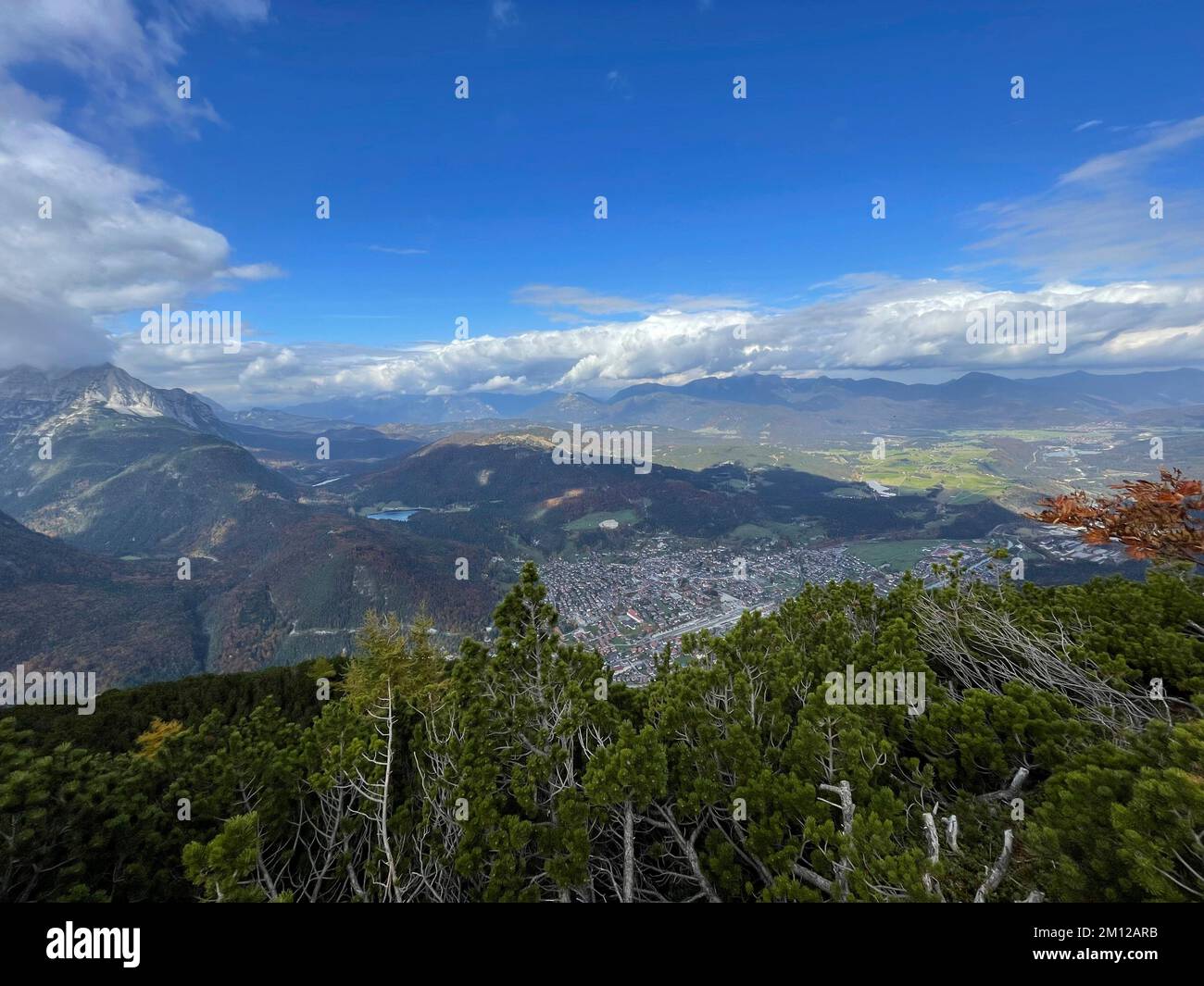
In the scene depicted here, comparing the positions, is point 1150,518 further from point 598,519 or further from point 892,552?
point 598,519

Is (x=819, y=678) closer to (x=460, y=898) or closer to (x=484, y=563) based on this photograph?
(x=460, y=898)

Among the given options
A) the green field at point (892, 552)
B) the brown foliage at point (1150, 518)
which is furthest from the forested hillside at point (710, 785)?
the green field at point (892, 552)

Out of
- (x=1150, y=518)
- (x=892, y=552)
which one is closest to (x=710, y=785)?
(x=1150, y=518)

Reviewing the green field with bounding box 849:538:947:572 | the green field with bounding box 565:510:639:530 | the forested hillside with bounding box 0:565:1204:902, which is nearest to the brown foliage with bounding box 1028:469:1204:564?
the forested hillside with bounding box 0:565:1204:902

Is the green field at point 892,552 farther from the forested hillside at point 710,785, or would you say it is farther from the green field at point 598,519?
the forested hillside at point 710,785

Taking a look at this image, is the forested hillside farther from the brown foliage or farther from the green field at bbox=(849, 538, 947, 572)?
the green field at bbox=(849, 538, 947, 572)
